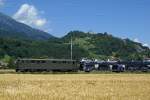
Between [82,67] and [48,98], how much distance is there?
10978 cm

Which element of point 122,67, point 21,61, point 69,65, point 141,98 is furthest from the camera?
point 122,67

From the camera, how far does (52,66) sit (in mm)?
118000

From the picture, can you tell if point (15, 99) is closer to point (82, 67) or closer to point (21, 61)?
point (21, 61)

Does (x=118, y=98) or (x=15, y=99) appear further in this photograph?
(x=118, y=98)

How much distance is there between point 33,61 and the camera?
4537 inches

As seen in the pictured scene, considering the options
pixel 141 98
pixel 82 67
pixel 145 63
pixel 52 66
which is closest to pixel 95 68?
pixel 82 67

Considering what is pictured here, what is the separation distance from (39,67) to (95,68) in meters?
32.3

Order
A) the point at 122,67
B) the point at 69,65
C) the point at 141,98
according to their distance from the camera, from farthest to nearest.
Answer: the point at 122,67, the point at 69,65, the point at 141,98

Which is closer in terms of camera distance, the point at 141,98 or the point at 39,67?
the point at 141,98

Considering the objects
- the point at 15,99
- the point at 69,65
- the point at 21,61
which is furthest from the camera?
the point at 69,65

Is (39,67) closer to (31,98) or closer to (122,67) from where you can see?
(122,67)

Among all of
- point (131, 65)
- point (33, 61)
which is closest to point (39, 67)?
point (33, 61)

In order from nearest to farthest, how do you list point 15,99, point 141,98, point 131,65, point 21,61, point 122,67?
point 15,99 → point 141,98 → point 21,61 → point 122,67 → point 131,65

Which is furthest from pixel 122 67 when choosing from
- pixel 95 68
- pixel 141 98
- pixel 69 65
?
pixel 141 98
